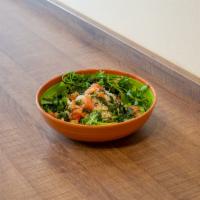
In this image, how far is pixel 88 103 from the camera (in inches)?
45.2

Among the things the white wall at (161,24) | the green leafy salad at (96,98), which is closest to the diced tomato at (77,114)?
the green leafy salad at (96,98)

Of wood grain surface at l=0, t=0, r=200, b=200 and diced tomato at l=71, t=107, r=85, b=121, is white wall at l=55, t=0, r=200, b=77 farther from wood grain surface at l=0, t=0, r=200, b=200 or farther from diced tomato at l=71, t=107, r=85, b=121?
diced tomato at l=71, t=107, r=85, b=121

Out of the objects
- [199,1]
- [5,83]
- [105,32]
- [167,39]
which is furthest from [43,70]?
[199,1]

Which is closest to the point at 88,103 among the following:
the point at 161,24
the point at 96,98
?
the point at 96,98

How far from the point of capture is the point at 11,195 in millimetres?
1006

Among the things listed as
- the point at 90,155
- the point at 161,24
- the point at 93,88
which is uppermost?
the point at 161,24

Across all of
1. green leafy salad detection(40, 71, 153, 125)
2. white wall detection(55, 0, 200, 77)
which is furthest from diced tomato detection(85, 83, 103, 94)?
white wall detection(55, 0, 200, 77)

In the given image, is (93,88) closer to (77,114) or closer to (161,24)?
(77,114)

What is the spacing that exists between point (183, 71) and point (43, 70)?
1.32 feet

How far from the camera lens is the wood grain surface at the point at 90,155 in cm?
102

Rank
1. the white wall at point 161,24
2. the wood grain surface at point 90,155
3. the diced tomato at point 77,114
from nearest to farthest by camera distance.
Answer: the wood grain surface at point 90,155 → the diced tomato at point 77,114 → the white wall at point 161,24

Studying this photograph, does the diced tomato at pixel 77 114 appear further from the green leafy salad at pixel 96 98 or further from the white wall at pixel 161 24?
the white wall at pixel 161 24

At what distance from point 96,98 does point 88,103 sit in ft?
0.08

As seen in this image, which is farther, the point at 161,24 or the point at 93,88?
the point at 161,24
